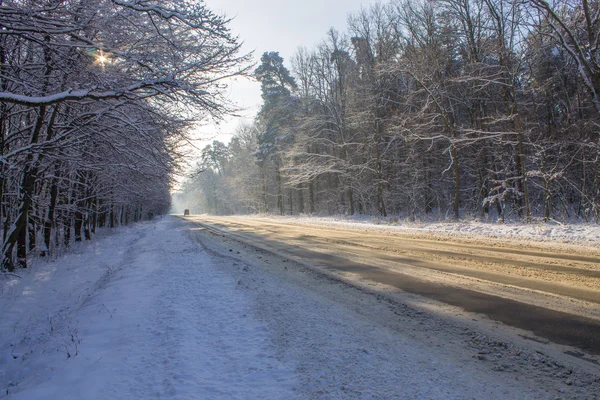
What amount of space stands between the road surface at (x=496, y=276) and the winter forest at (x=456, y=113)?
5321 mm

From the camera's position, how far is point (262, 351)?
3299mm

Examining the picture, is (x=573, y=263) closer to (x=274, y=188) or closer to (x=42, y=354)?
(x=42, y=354)

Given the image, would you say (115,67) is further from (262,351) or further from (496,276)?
(496,276)

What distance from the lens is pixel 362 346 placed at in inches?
131

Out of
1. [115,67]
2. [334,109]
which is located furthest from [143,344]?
[334,109]

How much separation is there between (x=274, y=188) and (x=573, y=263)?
131ft

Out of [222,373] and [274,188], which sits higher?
[274,188]

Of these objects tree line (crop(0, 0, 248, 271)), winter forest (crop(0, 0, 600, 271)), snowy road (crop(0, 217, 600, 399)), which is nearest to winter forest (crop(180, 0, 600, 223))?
winter forest (crop(0, 0, 600, 271))

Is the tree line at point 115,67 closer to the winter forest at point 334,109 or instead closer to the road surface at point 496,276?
the winter forest at point 334,109

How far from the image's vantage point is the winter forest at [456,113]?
13852 millimetres

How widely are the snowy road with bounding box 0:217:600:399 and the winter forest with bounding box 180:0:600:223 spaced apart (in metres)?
5.04

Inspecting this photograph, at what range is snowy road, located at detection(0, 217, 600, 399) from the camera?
2619 millimetres

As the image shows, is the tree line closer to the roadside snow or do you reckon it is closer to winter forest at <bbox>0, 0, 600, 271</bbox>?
winter forest at <bbox>0, 0, 600, 271</bbox>

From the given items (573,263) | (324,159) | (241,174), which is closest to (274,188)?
(241,174)
